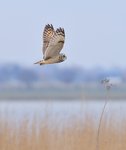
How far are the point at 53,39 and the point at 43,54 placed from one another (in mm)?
132

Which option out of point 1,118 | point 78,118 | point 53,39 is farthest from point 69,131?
point 53,39

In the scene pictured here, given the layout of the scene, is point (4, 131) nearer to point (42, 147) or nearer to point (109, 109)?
point (42, 147)

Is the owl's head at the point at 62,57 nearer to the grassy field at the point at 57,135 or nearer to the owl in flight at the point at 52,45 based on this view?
the owl in flight at the point at 52,45

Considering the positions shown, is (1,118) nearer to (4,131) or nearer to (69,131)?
(4,131)

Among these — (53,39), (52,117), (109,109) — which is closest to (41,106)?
(52,117)

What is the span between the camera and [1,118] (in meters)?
5.68

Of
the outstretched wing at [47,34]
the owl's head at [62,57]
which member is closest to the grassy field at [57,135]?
the outstretched wing at [47,34]

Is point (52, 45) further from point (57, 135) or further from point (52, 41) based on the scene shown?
point (57, 135)

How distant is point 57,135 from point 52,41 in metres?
2.37

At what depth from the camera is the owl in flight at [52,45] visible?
326 cm

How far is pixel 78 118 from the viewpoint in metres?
5.86

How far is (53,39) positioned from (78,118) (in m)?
2.49

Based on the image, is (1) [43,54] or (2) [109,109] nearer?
(1) [43,54]

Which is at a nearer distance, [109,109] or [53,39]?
[53,39]
